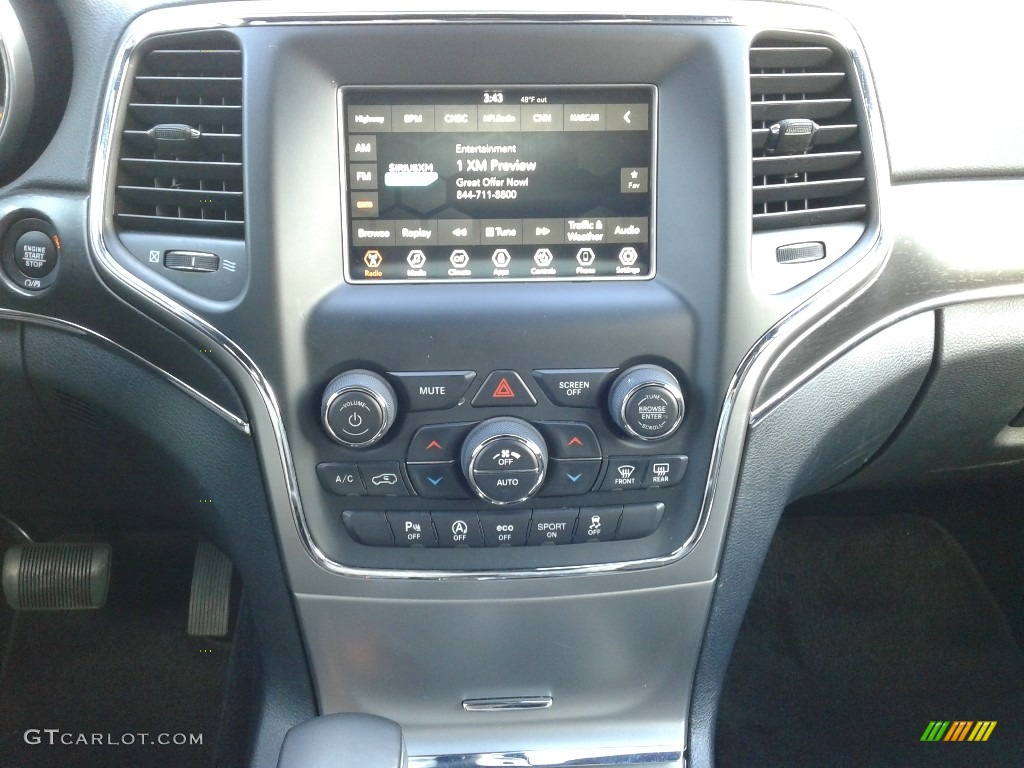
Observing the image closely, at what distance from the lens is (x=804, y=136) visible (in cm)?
117

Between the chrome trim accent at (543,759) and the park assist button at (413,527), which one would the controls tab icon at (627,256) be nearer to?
the park assist button at (413,527)

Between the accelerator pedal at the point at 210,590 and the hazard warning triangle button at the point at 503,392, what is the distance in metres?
0.86

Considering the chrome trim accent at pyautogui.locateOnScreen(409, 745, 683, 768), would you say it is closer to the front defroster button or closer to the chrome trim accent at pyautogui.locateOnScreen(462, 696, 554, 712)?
the chrome trim accent at pyautogui.locateOnScreen(462, 696, 554, 712)

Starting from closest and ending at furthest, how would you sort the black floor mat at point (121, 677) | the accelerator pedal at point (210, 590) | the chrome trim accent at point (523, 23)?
1. the chrome trim accent at point (523, 23)
2. the accelerator pedal at point (210, 590)
3. the black floor mat at point (121, 677)

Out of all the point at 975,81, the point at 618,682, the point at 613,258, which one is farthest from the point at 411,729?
the point at 975,81

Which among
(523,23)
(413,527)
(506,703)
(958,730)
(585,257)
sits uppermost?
(523,23)

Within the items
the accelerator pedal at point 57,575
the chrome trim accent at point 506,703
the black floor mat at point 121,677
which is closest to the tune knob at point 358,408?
the chrome trim accent at point 506,703

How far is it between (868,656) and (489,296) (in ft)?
4.93

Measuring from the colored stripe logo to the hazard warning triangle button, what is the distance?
140 cm

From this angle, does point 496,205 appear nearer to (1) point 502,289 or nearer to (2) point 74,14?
(1) point 502,289

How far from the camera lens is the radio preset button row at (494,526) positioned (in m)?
1.23

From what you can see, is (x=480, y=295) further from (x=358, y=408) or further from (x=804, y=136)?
(x=804, y=136)

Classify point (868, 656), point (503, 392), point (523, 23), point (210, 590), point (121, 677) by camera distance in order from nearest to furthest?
point (523, 23)
point (503, 392)
point (210, 590)
point (121, 677)
point (868, 656)

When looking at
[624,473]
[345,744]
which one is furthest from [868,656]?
[345,744]
